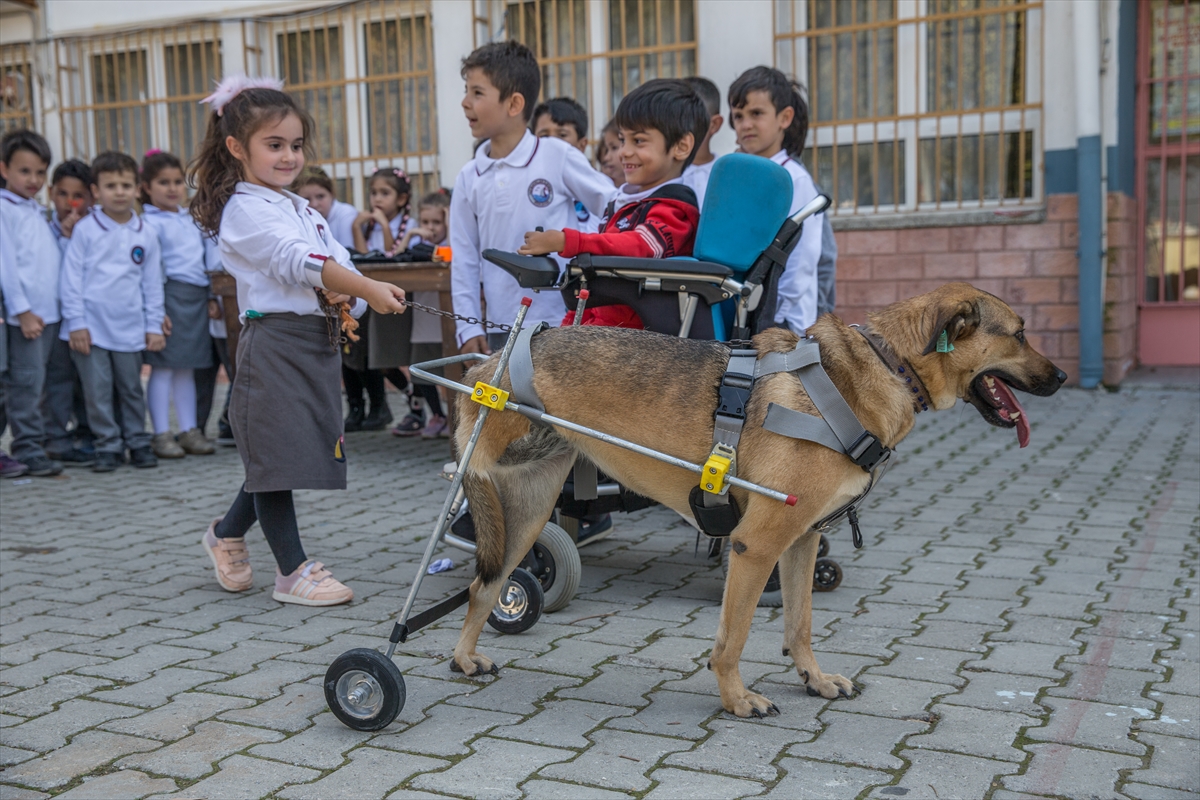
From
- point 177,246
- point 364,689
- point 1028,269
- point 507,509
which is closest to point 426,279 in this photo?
point 177,246

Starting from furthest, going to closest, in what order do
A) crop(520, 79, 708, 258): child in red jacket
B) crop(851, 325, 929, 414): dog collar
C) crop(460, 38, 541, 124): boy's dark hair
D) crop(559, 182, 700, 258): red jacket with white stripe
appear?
1. crop(460, 38, 541, 124): boy's dark hair
2. crop(520, 79, 708, 258): child in red jacket
3. crop(559, 182, 700, 258): red jacket with white stripe
4. crop(851, 325, 929, 414): dog collar

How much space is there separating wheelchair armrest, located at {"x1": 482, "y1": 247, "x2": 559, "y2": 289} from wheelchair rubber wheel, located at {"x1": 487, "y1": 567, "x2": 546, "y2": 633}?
1.08 meters

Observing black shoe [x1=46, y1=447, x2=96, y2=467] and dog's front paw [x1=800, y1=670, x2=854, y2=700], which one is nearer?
dog's front paw [x1=800, y1=670, x2=854, y2=700]

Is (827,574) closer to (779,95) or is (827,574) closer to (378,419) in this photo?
(779,95)

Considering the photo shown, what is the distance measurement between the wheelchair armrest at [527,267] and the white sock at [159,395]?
212 inches

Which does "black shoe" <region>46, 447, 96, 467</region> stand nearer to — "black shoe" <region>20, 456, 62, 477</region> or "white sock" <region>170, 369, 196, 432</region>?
"black shoe" <region>20, 456, 62, 477</region>

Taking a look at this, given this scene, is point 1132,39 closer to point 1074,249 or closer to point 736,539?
point 1074,249

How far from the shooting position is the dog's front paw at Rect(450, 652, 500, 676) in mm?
3758

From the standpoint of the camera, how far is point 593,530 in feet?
18.0

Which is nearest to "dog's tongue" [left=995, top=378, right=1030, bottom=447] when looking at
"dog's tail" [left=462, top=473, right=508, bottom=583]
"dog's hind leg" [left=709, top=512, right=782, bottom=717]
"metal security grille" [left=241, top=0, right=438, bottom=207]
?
"dog's hind leg" [left=709, top=512, right=782, bottom=717]

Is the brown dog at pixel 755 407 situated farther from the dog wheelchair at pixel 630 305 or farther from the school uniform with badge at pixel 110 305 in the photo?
the school uniform with badge at pixel 110 305

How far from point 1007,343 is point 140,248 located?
6.44m

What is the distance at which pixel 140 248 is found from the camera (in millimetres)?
7961

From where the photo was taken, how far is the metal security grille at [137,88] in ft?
43.2
